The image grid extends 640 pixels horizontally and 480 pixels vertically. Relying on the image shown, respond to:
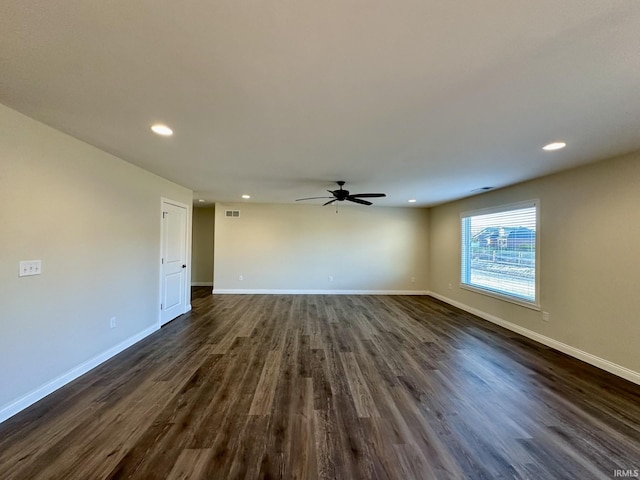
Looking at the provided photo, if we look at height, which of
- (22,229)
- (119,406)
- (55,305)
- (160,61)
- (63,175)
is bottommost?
(119,406)

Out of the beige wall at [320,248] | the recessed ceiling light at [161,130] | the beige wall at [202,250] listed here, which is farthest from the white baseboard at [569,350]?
the beige wall at [202,250]

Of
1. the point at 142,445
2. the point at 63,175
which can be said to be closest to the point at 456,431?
the point at 142,445

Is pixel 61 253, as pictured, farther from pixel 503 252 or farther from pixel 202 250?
pixel 503 252

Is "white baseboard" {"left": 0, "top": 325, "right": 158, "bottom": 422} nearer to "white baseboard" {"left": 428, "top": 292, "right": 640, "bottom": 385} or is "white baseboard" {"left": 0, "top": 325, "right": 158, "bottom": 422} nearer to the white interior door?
the white interior door

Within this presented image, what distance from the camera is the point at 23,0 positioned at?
1178mm

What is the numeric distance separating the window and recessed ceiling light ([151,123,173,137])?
16.5 ft

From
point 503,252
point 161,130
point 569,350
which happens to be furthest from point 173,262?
point 569,350

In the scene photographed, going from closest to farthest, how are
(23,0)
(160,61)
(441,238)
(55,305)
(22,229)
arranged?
1. (23,0)
2. (160,61)
3. (22,229)
4. (55,305)
5. (441,238)

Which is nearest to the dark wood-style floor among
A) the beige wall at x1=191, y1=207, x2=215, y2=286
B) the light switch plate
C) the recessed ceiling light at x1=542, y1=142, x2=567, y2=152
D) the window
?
the window

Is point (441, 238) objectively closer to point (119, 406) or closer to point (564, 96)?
point (564, 96)

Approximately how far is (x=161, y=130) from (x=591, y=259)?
5083 mm

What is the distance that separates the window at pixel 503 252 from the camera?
4.30 m

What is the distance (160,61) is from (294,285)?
251 inches

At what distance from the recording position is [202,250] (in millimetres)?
8609
